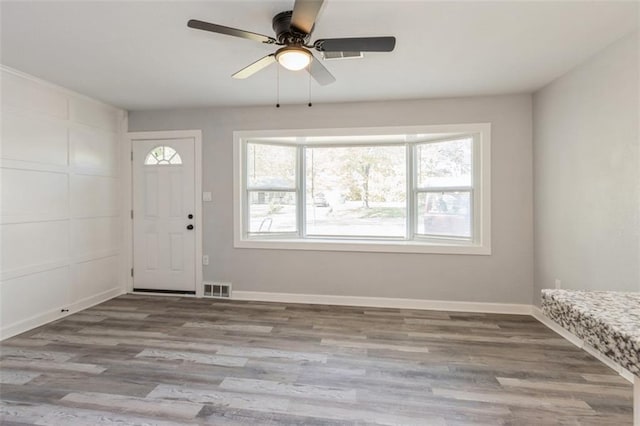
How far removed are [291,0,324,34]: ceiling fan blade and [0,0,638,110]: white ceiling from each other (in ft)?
0.75

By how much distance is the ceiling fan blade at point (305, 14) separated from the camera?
1.56m

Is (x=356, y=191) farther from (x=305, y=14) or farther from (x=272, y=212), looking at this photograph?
(x=305, y=14)

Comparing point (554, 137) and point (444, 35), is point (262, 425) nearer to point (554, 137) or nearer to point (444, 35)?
point (444, 35)

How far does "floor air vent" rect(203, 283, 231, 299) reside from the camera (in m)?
4.05

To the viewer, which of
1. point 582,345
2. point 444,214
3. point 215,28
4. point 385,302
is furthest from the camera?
point 444,214

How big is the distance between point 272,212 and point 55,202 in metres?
2.27

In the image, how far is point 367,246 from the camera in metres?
3.80

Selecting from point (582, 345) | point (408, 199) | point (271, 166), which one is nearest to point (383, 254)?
point (408, 199)

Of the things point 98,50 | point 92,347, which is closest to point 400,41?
point 98,50

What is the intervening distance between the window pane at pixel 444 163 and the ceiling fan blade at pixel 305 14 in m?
2.52

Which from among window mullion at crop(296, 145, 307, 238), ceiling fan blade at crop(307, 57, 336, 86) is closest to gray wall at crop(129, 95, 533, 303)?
window mullion at crop(296, 145, 307, 238)

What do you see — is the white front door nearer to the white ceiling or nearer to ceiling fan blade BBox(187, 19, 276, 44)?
the white ceiling

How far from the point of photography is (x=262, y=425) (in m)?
1.78

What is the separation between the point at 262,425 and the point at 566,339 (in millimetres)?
2700
